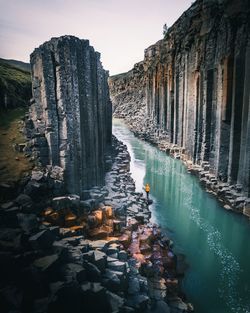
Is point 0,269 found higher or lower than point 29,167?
lower

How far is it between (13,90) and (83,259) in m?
15.6

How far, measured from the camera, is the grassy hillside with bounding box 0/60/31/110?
17688 mm

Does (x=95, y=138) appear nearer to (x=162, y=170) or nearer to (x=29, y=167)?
(x=29, y=167)

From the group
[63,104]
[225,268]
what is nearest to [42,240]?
[63,104]

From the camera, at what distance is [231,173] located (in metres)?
18.5

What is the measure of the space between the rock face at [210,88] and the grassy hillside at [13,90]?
14.6m

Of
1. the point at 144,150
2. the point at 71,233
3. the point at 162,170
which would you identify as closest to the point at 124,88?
the point at 144,150

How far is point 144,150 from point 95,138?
73.8 ft

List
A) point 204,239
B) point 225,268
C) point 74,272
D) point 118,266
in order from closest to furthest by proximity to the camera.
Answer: point 74,272 → point 118,266 → point 225,268 → point 204,239

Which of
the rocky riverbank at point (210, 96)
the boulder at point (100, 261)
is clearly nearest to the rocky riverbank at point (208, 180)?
the rocky riverbank at point (210, 96)

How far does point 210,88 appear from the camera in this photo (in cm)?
2306

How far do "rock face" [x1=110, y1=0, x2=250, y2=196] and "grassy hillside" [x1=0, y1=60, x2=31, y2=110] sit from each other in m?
14.6

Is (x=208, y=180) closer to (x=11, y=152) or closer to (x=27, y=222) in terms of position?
(x=11, y=152)

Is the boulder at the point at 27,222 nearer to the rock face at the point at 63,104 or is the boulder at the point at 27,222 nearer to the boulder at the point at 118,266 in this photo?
the boulder at the point at 118,266
